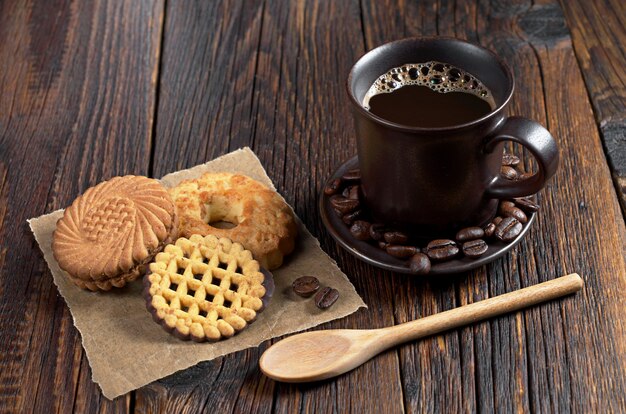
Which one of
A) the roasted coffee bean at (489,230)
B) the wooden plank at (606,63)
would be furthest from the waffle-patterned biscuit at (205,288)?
the wooden plank at (606,63)

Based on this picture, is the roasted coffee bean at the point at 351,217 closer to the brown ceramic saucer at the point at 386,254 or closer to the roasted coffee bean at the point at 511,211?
the brown ceramic saucer at the point at 386,254

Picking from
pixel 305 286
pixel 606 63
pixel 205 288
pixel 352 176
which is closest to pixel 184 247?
pixel 205 288

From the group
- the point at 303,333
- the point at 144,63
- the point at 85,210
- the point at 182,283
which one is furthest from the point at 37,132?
the point at 303,333

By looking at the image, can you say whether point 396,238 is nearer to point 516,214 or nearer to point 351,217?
point 351,217

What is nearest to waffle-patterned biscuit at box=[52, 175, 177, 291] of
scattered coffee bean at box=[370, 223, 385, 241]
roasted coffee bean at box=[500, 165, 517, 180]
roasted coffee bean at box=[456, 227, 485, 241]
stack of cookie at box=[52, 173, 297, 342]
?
stack of cookie at box=[52, 173, 297, 342]

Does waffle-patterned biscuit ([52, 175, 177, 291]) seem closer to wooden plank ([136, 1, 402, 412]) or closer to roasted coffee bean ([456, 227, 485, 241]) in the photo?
wooden plank ([136, 1, 402, 412])
